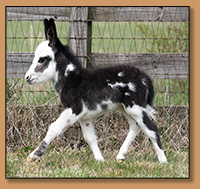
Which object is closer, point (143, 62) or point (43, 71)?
point (43, 71)

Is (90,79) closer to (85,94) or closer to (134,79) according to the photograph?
(85,94)

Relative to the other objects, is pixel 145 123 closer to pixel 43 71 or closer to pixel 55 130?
pixel 55 130

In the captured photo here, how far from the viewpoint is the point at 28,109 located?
6.08m

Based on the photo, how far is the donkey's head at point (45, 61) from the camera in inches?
192

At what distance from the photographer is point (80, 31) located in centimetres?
593

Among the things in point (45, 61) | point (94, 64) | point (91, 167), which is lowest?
point (91, 167)

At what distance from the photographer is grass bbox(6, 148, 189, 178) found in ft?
15.8

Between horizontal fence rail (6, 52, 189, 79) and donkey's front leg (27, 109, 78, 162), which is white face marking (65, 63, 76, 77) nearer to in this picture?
donkey's front leg (27, 109, 78, 162)

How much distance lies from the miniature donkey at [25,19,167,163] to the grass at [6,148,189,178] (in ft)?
0.82

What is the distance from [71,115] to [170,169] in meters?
1.57

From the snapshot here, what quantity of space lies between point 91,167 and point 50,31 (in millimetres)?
1996

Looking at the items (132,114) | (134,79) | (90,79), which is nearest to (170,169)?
(132,114)

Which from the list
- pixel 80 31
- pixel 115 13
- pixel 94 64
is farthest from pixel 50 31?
pixel 115 13

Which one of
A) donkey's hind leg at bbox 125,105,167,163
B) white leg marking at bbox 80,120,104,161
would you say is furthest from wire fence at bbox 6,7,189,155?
donkey's hind leg at bbox 125,105,167,163
